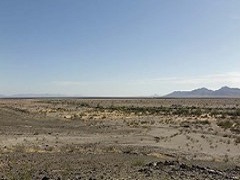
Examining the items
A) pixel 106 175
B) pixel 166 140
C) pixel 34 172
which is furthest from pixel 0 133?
pixel 106 175

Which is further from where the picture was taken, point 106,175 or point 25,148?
point 25,148

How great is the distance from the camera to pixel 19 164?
1936cm

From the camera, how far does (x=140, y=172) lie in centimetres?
1633

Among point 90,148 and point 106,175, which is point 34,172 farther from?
point 90,148

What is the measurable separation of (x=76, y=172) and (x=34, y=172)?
1.77 meters

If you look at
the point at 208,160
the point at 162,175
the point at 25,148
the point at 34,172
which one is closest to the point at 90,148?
the point at 25,148

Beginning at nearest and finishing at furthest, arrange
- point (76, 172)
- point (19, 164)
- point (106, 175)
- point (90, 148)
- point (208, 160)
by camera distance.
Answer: point (106, 175), point (76, 172), point (19, 164), point (208, 160), point (90, 148)

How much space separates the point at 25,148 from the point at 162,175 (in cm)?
1308

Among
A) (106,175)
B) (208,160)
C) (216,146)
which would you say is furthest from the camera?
(216,146)

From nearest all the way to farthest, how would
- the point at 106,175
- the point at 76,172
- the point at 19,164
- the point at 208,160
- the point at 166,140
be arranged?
the point at 106,175
the point at 76,172
the point at 19,164
the point at 208,160
the point at 166,140

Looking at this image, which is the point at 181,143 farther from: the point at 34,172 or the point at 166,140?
the point at 34,172

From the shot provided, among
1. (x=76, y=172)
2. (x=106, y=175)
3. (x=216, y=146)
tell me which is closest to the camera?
(x=106, y=175)

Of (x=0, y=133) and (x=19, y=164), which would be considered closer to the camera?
(x=19, y=164)

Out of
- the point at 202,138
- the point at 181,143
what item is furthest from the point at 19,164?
the point at 202,138
